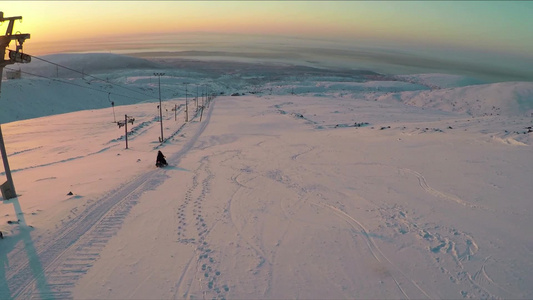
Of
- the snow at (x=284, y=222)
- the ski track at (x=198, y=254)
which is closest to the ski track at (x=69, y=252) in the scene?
the snow at (x=284, y=222)

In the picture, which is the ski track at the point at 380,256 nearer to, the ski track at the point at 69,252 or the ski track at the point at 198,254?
the ski track at the point at 198,254

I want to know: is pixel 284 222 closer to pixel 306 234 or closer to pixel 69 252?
pixel 306 234

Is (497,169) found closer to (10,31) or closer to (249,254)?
(249,254)

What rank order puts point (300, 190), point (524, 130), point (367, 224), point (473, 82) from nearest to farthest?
point (367, 224), point (300, 190), point (524, 130), point (473, 82)

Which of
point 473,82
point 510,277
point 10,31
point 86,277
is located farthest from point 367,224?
point 473,82

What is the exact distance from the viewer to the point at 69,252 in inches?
391

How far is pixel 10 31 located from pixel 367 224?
1553cm

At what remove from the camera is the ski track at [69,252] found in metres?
8.34

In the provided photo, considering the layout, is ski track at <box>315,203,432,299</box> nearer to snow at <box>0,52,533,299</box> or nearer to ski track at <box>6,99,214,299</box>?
snow at <box>0,52,533,299</box>

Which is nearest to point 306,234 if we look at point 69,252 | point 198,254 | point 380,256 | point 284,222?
point 284,222

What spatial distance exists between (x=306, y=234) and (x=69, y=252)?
717 cm

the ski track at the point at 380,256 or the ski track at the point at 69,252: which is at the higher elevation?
the ski track at the point at 380,256

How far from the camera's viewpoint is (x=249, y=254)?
10.0m

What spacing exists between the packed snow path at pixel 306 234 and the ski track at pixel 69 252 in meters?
0.04
